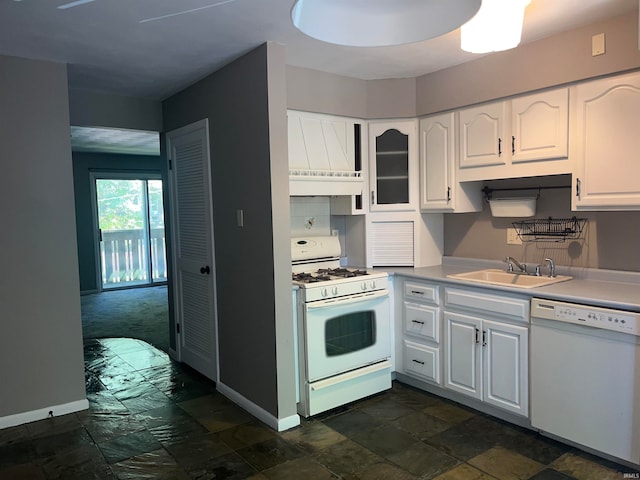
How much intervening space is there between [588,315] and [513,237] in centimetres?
111

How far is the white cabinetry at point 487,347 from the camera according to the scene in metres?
2.80

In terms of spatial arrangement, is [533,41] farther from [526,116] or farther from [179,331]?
[179,331]

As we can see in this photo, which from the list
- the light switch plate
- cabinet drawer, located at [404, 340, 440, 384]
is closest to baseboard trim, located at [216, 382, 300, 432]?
cabinet drawer, located at [404, 340, 440, 384]

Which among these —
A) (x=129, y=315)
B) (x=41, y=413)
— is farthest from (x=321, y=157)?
(x=129, y=315)

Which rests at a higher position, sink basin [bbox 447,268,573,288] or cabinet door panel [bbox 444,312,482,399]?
sink basin [bbox 447,268,573,288]

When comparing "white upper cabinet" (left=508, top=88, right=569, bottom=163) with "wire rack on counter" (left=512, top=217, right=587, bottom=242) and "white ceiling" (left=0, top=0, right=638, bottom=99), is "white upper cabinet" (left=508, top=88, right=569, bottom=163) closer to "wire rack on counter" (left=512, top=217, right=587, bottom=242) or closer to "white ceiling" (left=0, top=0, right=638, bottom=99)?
"white ceiling" (left=0, top=0, right=638, bottom=99)

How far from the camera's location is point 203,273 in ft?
12.2

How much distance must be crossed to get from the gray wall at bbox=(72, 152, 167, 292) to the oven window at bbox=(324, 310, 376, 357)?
5.44m

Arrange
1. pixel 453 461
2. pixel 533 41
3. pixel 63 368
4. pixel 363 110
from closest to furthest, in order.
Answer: pixel 453 461, pixel 533 41, pixel 63 368, pixel 363 110

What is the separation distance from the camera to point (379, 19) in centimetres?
137

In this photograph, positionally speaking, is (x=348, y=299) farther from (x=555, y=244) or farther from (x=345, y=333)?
(x=555, y=244)

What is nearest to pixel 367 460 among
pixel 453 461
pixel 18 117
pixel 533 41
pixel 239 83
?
pixel 453 461

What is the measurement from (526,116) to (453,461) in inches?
82.4

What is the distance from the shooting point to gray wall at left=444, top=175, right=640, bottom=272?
9.45 feet
